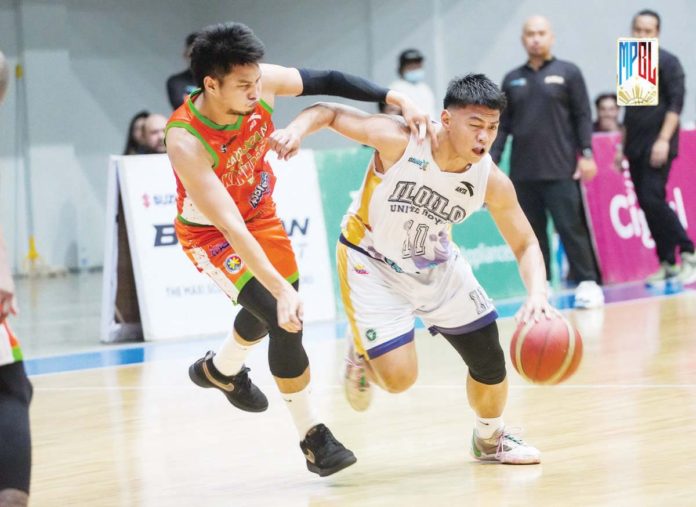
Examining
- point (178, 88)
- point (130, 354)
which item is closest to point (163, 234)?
point (130, 354)

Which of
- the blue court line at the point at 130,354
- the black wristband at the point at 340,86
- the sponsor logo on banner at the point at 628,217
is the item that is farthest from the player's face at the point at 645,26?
the black wristband at the point at 340,86

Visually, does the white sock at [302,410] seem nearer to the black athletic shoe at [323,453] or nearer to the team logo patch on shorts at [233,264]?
the black athletic shoe at [323,453]

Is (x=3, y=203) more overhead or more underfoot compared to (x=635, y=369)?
more overhead

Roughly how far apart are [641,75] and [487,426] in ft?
21.4

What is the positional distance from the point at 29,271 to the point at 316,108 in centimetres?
1280

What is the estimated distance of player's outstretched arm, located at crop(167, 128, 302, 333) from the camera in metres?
4.47

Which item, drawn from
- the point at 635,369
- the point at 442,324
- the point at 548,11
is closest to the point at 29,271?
the point at 548,11

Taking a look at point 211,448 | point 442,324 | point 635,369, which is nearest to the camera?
point 442,324

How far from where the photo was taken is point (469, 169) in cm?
517

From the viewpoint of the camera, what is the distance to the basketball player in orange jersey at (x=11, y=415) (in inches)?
138

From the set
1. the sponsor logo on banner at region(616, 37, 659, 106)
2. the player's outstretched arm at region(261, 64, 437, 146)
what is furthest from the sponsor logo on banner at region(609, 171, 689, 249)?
the player's outstretched arm at region(261, 64, 437, 146)

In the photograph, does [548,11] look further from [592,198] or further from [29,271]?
[29,271]

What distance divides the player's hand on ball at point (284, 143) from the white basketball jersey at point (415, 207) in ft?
2.09

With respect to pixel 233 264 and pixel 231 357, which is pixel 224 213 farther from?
pixel 231 357
